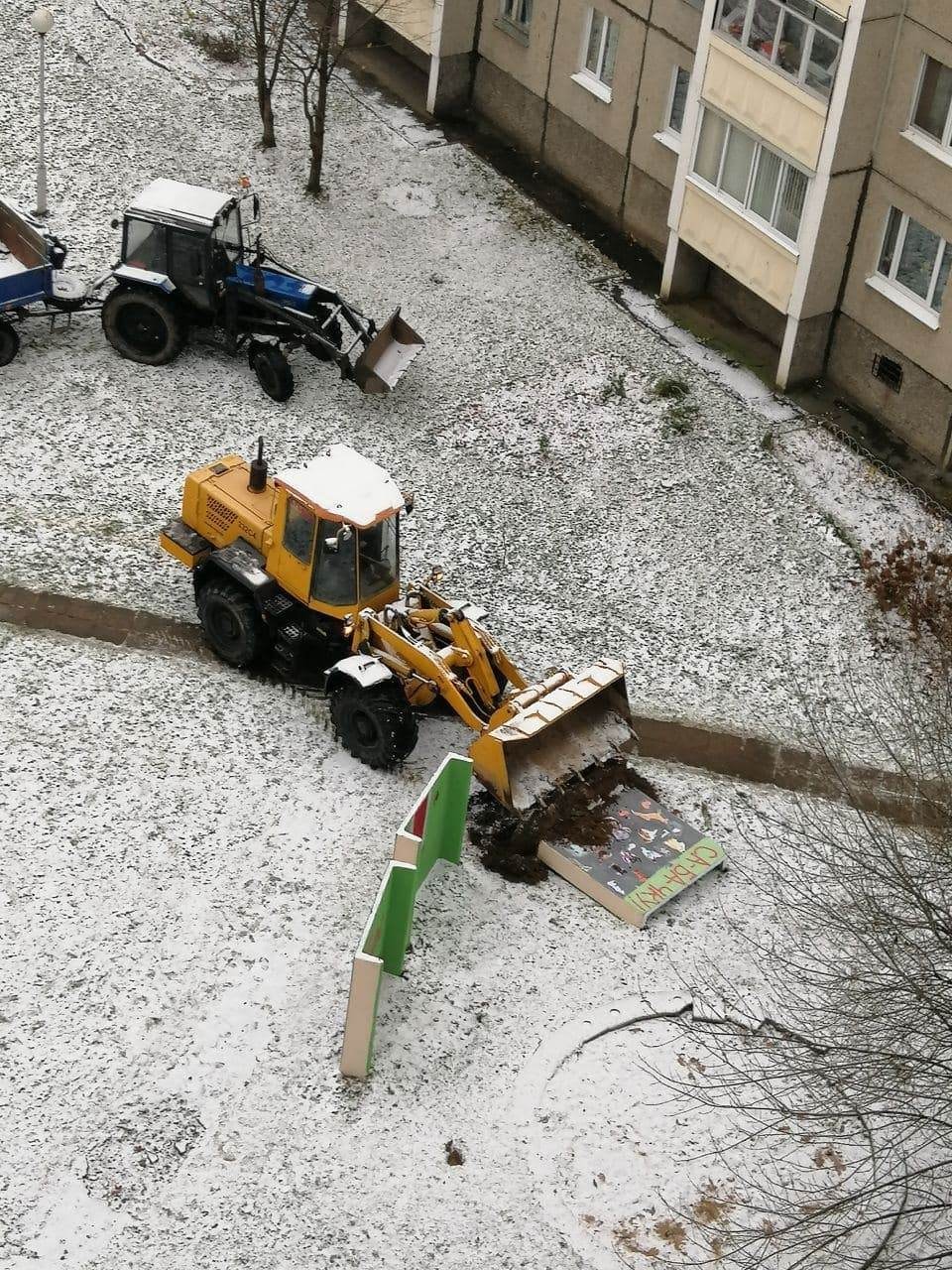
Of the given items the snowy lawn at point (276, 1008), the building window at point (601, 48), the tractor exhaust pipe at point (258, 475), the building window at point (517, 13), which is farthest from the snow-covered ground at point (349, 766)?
the building window at point (517, 13)

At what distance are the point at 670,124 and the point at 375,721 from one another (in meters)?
12.4

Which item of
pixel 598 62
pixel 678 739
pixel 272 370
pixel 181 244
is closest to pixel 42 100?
pixel 181 244

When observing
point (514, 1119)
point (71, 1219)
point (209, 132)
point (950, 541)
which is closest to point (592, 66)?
point (209, 132)

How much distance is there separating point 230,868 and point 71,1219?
3.62 meters

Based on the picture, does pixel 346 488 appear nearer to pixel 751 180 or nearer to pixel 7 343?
pixel 7 343

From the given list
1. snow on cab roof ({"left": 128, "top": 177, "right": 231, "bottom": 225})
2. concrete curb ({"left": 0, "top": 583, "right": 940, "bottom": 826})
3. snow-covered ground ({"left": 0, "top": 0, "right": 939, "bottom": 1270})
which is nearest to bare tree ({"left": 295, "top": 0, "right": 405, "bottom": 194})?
snow-covered ground ({"left": 0, "top": 0, "right": 939, "bottom": 1270})

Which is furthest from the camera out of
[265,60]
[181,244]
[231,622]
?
[265,60]

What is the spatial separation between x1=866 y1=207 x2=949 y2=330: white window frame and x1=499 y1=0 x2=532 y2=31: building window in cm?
790

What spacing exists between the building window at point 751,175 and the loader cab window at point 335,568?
9054mm

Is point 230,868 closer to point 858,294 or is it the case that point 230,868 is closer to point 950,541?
point 950,541

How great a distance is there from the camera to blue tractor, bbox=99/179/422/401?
67.7 feet

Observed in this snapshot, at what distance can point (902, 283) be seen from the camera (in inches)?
857

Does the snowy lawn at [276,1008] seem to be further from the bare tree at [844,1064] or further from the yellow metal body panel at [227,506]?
the yellow metal body panel at [227,506]

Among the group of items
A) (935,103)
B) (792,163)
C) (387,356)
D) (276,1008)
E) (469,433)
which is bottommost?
(276,1008)
